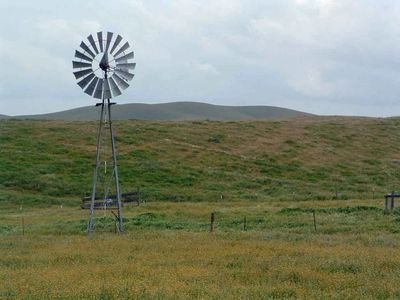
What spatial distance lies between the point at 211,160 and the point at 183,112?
118891 mm

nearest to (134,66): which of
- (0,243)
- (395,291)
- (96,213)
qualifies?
(0,243)

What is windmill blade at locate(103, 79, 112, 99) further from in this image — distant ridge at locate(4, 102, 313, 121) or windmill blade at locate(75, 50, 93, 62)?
distant ridge at locate(4, 102, 313, 121)

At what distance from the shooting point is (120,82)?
24.6 meters

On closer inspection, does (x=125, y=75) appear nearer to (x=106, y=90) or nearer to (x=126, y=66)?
(x=126, y=66)

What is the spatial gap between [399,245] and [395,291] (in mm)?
7090

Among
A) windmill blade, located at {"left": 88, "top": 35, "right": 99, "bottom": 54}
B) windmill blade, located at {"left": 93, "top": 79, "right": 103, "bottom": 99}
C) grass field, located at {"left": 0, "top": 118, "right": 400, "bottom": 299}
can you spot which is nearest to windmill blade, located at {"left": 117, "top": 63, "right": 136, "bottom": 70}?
windmill blade, located at {"left": 93, "top": 79, "right": 103, "bottom": 99}

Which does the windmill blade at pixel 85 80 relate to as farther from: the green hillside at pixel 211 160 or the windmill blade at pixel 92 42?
the green hillside at pixel 211 160

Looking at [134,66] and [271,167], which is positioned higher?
[134,66]

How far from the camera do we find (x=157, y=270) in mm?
13961

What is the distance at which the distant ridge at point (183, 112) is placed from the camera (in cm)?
16161

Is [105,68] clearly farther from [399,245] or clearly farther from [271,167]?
[271,167]

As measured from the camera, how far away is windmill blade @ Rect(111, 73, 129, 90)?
80.2ft

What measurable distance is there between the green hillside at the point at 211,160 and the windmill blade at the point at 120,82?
1616 cm

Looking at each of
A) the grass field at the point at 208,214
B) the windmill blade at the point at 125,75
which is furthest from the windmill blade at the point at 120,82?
the grass field at the point at 208,214
